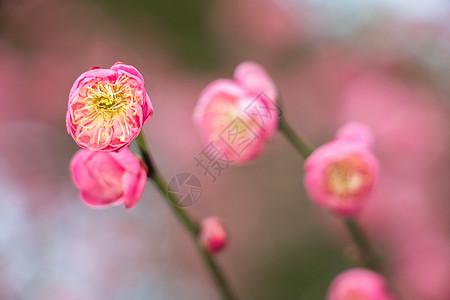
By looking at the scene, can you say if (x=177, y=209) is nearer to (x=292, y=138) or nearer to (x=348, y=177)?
(x=292, y=138)

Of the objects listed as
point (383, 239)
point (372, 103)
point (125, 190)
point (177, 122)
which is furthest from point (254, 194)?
point (125, 190)

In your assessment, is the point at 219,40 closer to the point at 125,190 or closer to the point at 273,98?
the point at 273,98

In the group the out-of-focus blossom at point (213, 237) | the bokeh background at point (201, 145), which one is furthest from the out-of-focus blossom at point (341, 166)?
the bokeh background at point (201, 145)

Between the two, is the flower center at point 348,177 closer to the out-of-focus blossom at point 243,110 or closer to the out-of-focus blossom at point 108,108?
the out-of-focus blossom at point 243,110

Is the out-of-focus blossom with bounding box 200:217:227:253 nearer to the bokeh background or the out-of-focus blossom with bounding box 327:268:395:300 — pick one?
the out-of-focus blossom with bounding box 327:268:395:300

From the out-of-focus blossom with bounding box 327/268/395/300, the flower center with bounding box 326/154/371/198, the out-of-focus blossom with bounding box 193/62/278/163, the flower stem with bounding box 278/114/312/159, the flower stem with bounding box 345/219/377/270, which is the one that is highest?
the out-of-focus blossom with bounding box 193/62/278/163

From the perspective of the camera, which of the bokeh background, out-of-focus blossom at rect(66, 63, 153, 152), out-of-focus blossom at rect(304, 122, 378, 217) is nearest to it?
out-of-focus blossom at rect(66, 63, 153, 152)

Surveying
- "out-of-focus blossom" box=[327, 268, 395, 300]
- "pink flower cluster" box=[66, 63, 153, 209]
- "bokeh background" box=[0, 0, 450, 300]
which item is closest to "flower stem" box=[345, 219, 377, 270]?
"out-of-focus blossom" box=[327, 268, 395, 300]
